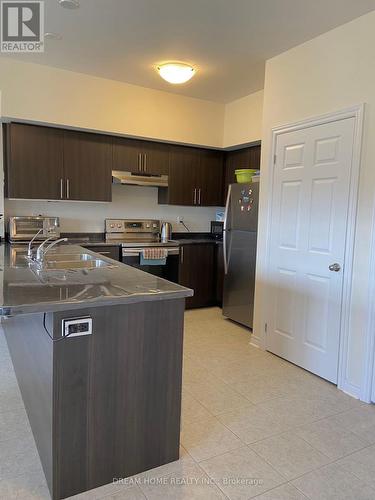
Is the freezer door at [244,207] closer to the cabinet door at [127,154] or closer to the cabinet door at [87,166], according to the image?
the cabinet door at [127,154]

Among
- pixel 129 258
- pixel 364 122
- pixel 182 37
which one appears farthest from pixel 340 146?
pixel 129 258

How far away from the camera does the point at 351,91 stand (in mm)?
2699

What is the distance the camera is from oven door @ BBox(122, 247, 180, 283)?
441 centimetres

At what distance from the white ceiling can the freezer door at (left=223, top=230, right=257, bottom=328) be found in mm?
1734

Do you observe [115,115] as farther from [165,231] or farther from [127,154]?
[165,231]

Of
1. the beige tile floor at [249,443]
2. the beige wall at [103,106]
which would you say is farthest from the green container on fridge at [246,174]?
the beige tile floor at [249,443]

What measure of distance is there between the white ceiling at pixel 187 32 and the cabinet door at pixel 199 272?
205cm

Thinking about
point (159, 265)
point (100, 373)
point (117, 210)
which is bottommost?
point (100, 373)

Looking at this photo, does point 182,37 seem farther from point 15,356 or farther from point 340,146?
point 15,356

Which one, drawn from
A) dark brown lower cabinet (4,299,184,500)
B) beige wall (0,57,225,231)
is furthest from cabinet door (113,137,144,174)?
dark brown lower cabinet (4,299,184,500)

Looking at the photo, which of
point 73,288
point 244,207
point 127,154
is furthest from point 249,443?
point 127,154

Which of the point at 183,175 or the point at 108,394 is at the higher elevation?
the point at 183,175

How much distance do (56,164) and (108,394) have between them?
307 centimetres

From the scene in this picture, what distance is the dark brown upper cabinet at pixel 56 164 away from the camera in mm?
3902
